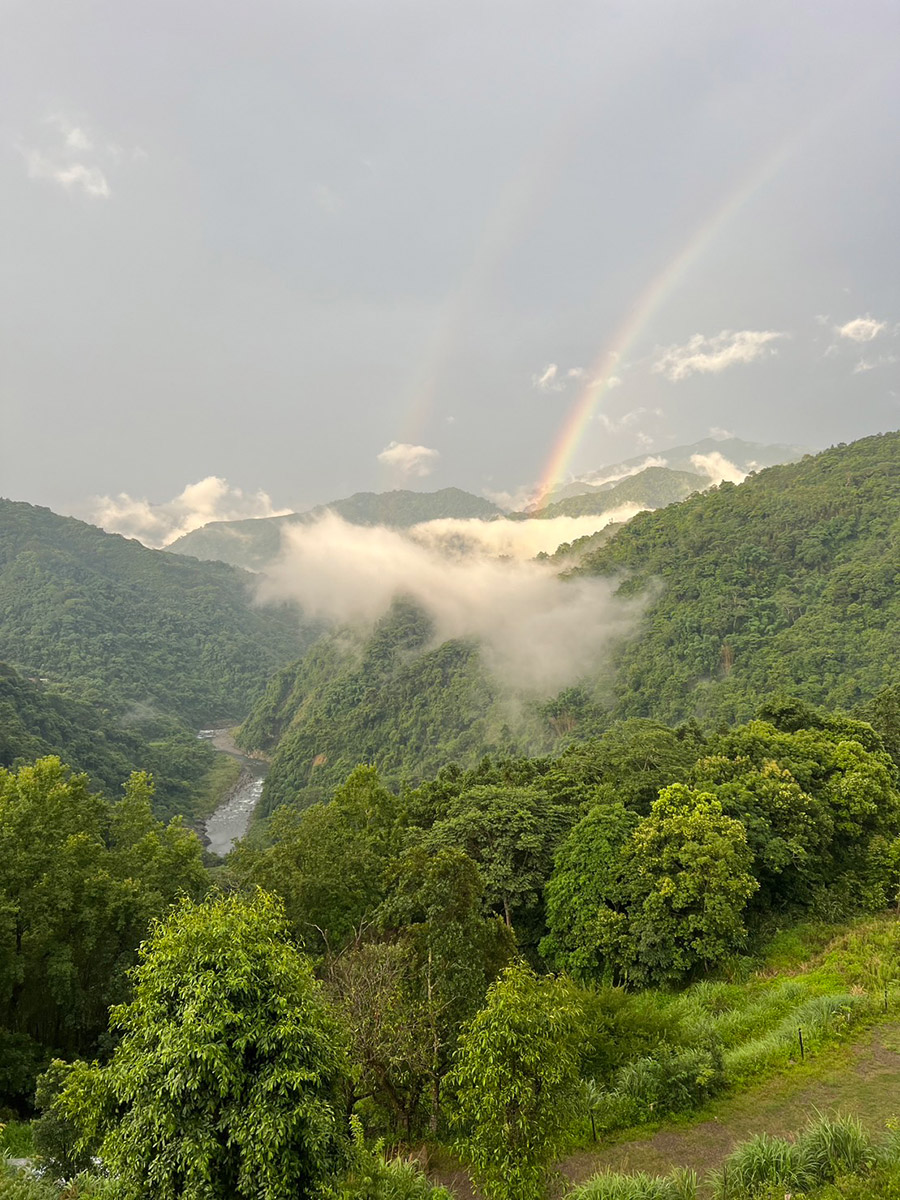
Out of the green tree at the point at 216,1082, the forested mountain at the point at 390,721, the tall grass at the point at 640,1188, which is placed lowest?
the forested mountain at the point at 390,721

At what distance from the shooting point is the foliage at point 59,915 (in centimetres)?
2545

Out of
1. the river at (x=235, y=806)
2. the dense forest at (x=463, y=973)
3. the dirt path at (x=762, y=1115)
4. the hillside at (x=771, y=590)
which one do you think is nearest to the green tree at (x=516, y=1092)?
the dense forest at (x=463, y=973)

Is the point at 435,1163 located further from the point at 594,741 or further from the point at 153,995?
the point at 594,741

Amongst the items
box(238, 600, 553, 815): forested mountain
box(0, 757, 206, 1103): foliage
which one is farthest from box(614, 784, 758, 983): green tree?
box(238, 600, 553, 815): forested mountain

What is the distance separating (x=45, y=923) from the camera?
1012 inches

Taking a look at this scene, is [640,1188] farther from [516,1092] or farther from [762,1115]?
[762,1115]

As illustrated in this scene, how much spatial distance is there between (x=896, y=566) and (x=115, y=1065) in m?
114

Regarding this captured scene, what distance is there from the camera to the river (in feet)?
374

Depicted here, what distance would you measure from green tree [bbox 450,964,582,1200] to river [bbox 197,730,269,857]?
92452 mm

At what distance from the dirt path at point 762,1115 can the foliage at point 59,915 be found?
19.2 metres

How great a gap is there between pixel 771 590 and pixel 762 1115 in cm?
11017

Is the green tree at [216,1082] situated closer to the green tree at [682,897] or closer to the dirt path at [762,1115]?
the dirt path at [762,1115]

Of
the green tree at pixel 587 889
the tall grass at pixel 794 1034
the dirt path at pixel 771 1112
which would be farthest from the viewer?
the green tree at pixel 587 889

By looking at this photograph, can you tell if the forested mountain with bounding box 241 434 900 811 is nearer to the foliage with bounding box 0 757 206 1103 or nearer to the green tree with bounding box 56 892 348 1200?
the foliage with bounding box 0 757 206 1103
